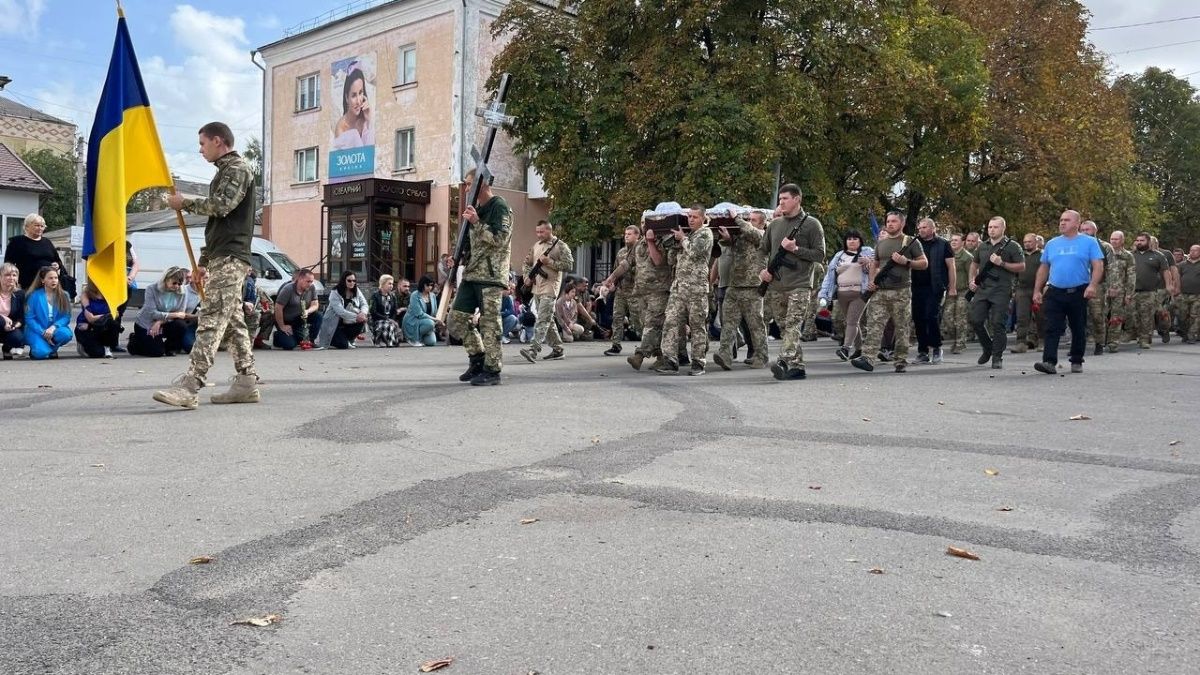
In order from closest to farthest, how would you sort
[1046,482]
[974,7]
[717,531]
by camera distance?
[717,531]
[1046,482]
[974,7]

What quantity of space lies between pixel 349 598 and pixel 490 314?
6.60 meters

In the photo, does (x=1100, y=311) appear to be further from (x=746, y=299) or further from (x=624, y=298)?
(x=624, y=298)

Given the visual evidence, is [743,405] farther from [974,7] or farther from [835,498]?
[974,7]

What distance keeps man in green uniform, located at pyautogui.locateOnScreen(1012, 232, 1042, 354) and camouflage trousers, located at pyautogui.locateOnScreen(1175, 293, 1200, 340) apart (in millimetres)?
5287

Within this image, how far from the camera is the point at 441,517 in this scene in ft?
15.3

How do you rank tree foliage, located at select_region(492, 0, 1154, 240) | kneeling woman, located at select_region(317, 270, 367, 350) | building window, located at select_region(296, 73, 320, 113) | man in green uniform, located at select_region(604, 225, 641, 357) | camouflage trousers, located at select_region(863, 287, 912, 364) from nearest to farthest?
camouflage trousers, located at select_region(863, 287, 912, 364) → man in green uniform, located at select_region(604, 225, 641, 357) → kneeling woman, located at select_region(317, 270, 367, 350) → tree foliage, located at select_region(492, 0, 1154, 240) → building window, located at select_region(296, 73, 320, 113)

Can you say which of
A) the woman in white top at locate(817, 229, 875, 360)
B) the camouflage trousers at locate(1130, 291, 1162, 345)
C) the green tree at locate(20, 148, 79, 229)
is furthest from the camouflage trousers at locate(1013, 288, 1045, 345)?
the green tree at locate(20, 148, 79, 229)

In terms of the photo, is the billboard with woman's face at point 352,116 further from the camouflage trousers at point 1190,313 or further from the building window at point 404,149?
the camouflage trousers at point 1190,313

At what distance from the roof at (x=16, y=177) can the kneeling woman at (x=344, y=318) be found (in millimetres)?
33002

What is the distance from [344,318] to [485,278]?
752 cm

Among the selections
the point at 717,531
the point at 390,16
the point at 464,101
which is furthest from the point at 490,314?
the point at 390,16

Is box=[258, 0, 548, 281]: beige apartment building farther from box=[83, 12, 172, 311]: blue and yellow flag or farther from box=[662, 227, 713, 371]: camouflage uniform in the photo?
box=[83, 12, 172, 311]: blue and yellow flag

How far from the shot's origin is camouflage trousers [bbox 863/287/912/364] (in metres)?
12.7

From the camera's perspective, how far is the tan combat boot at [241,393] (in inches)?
331
